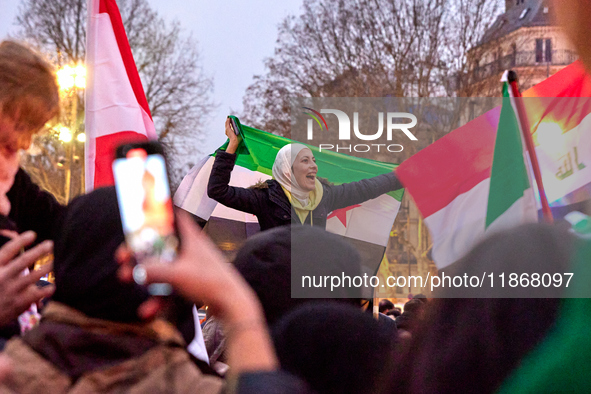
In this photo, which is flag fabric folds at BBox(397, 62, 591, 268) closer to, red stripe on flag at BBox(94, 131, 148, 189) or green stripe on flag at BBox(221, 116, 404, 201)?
green stripe on flag at BBox(221, 116, 404, 201)

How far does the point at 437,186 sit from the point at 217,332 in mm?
1319

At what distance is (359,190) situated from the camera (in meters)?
3.80

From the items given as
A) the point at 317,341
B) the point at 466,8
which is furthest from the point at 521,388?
the point at 466,8

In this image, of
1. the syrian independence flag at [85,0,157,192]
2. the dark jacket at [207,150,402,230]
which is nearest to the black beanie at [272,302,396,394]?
the syrian independence flag at [85,0,157,192]

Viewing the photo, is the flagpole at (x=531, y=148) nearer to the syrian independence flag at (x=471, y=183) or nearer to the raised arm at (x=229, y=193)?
the syrian independence flag at (x=471, y=183)

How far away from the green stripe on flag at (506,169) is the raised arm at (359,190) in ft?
4.26

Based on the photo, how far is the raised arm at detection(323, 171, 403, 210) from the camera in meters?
3.68

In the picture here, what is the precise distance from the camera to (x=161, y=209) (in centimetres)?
90

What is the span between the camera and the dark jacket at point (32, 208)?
1.55m

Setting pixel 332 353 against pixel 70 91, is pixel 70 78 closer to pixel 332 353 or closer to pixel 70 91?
pixel 70 91

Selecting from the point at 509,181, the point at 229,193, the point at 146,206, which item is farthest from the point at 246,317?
the point at 229,193

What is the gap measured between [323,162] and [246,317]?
377 cm

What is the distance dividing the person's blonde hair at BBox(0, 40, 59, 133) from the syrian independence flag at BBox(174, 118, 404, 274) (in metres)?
1.37

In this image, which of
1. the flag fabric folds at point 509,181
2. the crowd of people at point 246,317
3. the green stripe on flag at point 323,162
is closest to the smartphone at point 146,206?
the crowd of people at point 246,317
